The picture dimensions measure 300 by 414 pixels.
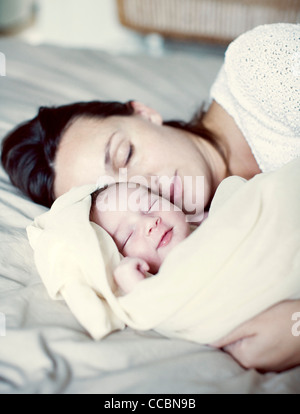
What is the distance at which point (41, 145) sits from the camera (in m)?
1.14

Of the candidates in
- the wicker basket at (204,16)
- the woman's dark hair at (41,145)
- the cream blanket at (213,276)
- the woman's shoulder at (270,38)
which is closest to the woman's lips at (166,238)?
the cream blanket at (213,276)

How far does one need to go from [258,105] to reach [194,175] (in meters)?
0.26

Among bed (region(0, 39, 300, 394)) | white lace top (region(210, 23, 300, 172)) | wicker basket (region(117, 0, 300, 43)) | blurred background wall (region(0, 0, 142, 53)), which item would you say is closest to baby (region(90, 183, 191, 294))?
bed (region(0, 39, 300, 394))

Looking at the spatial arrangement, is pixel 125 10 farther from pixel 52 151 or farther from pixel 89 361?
pixel 89 361

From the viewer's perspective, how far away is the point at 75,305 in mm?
724

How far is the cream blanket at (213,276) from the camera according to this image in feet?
2.22

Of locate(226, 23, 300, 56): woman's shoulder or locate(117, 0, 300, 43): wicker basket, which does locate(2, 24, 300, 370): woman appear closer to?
locate(226, 23, 300, 56): woman's shoulder

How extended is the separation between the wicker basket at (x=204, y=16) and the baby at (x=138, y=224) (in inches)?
80.2

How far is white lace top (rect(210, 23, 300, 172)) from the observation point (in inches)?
41.1

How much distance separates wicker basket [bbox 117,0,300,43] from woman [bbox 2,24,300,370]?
156cm

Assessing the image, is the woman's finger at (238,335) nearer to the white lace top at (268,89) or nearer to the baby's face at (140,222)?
the baby's face at (140,222)

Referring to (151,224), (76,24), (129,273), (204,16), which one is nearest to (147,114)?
(151,224)

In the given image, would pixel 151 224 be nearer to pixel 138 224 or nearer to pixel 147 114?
pixel 138 224
